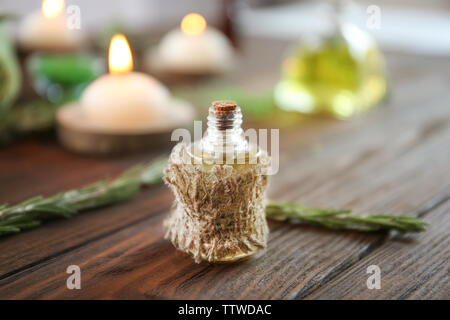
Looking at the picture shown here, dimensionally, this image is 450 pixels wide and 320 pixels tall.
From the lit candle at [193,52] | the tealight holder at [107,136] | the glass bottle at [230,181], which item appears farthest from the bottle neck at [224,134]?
the lit candle at [193,52]

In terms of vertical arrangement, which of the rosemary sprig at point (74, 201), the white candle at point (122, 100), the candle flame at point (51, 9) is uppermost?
the candle flame at point (51, 9)

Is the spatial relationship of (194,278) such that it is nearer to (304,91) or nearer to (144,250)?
(144,250)

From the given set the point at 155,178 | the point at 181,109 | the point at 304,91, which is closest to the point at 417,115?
the point at 304,91

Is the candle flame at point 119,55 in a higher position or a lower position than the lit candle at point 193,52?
lower

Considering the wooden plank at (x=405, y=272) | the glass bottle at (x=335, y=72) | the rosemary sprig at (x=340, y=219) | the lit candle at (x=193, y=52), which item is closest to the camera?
the wooden plank at (x=405, y=272)

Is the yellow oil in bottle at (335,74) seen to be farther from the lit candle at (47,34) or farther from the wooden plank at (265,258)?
the lit candle at (47,34)

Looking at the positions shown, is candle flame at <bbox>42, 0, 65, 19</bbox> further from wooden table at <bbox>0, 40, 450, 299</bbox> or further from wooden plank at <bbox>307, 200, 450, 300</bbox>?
wooden plank at <bbox>307, 200, 450, 300</bbox>
